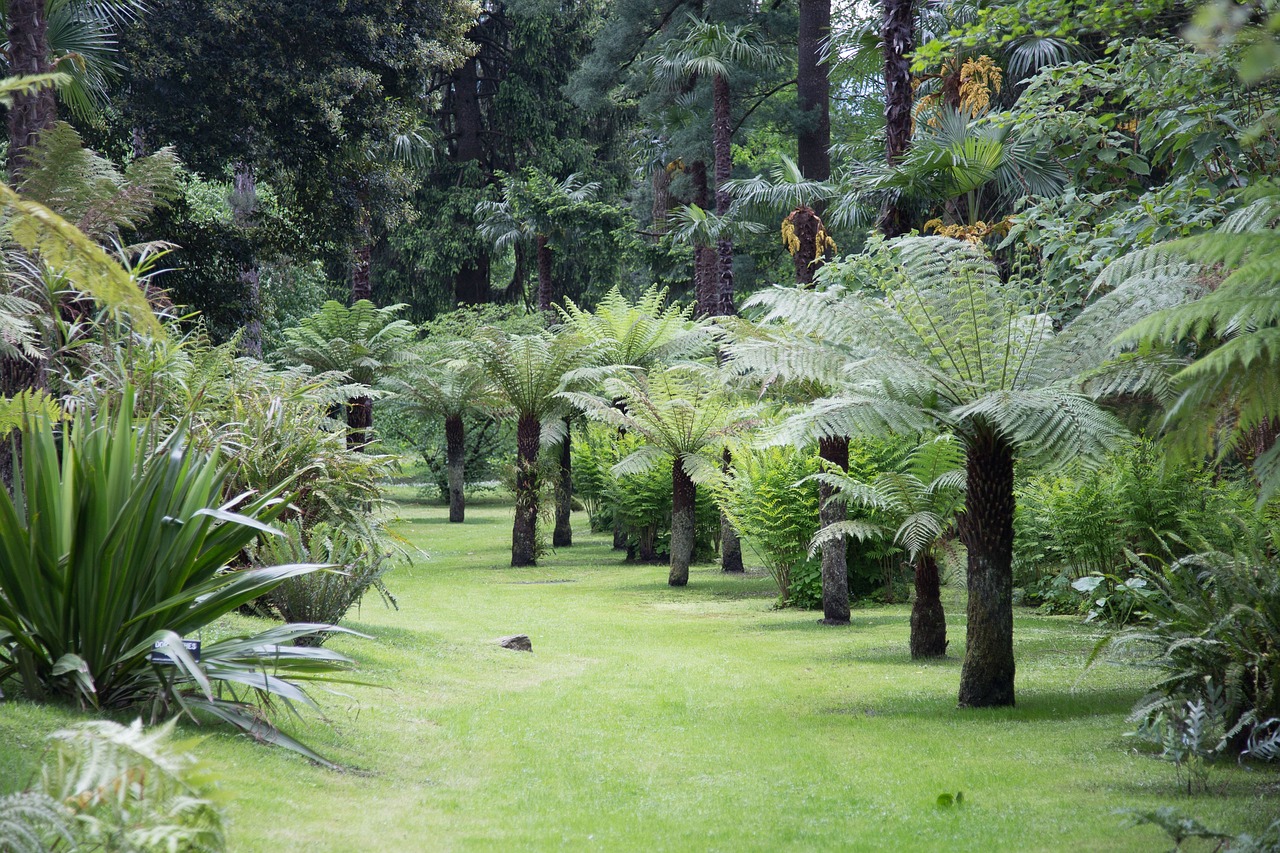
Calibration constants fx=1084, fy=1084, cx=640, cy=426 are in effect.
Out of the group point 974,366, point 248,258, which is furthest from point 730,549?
point 974,366

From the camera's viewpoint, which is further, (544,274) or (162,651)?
(544,274)

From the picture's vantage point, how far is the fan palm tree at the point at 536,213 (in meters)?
22.3

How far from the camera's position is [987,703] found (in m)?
6.73

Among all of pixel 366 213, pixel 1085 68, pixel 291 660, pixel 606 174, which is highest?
pixel 606 174

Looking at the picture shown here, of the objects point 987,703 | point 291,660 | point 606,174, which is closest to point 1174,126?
point 987,703

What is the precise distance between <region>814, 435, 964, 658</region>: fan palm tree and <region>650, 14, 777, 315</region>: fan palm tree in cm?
904

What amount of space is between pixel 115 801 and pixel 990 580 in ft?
17.4

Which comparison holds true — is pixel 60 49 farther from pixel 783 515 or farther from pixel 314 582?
pixel 783 515

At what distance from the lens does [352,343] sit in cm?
2228

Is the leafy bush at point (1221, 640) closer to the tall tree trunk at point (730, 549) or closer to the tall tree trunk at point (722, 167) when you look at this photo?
the tall tree trunk at point (730, 549)

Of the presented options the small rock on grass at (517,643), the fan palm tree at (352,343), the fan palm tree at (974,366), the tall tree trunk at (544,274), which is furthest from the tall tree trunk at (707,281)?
the fan palm tree at (974,366)

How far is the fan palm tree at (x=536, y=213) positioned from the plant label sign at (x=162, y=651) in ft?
59.7

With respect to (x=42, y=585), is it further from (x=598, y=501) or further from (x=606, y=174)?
(x=606, y=174)

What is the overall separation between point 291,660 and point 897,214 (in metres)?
7.02
